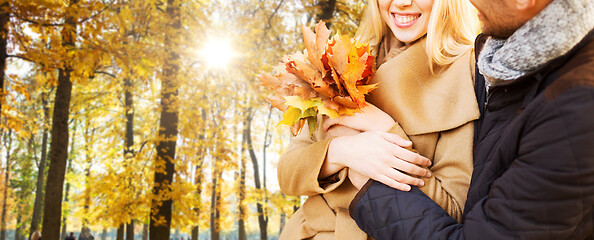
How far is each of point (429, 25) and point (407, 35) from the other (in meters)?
0.14

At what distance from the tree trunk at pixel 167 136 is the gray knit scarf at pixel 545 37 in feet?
23.5

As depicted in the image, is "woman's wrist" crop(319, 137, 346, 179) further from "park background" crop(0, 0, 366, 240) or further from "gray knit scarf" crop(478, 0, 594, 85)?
"park background" crop(0, 0, 366, 240)

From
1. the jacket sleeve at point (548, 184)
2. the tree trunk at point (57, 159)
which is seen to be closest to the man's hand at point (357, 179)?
the jacket sleeve at point (548, 184)

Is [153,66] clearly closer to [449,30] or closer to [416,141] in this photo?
[449,30]

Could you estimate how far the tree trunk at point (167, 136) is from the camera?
793 centimetres

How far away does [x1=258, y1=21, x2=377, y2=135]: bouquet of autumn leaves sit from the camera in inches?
57.5

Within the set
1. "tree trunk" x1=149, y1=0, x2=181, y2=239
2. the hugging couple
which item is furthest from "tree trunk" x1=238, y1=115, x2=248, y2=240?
the hugging couple

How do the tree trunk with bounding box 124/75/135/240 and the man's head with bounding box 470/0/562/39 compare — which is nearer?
the man's head with bounding box 470/0/562/39

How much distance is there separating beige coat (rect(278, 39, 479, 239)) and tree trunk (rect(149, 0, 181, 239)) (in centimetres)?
643

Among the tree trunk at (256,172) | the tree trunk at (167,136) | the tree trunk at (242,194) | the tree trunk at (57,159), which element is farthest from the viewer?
the tree trunk at (242,194)


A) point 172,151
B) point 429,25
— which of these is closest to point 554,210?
point 429,25

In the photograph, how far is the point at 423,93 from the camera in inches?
62.2

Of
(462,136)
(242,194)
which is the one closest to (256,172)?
(242,194)

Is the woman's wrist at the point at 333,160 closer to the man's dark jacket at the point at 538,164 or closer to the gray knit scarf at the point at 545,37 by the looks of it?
the man's dark jacket at the point at 538,164
